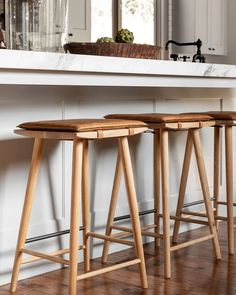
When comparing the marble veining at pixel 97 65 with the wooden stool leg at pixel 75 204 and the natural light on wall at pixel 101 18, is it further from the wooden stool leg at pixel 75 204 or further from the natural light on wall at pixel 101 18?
the natural light on wall at pixel 101 18

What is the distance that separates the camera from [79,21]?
4.34 metres

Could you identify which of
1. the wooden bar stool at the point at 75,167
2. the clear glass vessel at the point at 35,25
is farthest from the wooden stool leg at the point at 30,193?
the clear glass vessel at the point at 35,25

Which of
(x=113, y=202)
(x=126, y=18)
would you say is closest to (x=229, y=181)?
(x=113, y=202)

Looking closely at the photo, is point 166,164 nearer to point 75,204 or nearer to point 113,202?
point 113,202

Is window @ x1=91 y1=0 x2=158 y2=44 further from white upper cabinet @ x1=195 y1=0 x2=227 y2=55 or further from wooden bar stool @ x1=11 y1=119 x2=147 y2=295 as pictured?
wooden bar stool @ x1=11 y1=119 x2=147 y2=295

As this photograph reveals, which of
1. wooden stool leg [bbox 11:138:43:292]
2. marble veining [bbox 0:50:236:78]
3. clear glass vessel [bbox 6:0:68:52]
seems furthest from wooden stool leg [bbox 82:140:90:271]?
clear glass vessel [bbox 6:0:68:52]

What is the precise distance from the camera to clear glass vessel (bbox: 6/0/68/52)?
2646mm

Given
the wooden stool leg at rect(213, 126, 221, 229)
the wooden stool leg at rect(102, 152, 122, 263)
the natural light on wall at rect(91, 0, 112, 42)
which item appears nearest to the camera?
the wooden stool leg at rect(102, 152, 122, 263)

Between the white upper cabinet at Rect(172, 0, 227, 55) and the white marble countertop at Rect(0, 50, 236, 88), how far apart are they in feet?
5.78

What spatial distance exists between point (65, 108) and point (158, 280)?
2.96 ft

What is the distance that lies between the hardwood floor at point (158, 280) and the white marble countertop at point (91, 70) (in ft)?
2.87

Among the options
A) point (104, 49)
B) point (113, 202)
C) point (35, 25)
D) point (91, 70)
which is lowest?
point (113, 202)

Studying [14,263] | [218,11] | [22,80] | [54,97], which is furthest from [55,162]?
[218,11]

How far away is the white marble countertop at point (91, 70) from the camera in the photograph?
7.17 feet
